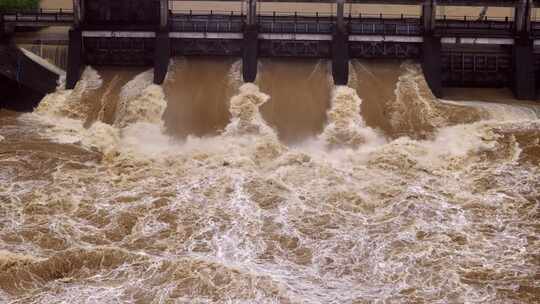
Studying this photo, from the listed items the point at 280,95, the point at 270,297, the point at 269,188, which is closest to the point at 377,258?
the point at 270,297

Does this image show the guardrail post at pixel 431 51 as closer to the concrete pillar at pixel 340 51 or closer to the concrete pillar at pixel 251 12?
the concrete pillar at pixel 340 51

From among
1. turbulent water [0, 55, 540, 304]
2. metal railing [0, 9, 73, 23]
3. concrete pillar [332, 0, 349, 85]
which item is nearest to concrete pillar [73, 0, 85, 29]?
metal railing [0, 9, 73, 23]

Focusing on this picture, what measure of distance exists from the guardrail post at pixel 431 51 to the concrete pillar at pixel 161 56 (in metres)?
7.64

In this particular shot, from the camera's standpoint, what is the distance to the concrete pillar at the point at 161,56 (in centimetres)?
1882

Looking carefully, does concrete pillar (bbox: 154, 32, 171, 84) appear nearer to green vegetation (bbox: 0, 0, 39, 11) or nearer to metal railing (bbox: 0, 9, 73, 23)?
metal railing (bbox: 0, 9, 73, 23)

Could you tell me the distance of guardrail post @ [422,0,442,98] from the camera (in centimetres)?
1859

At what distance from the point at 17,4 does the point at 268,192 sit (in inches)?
483

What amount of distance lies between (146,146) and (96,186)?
2398mm

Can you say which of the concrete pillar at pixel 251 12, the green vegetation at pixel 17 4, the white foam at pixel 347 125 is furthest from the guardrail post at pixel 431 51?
the green vegetation at pixel 17 4

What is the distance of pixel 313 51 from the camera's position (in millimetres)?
19578

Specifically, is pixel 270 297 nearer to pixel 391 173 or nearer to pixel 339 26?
pixel 391 173

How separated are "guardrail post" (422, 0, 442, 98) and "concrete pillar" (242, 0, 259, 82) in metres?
5.00

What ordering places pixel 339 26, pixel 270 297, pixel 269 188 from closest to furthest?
pixel 270 297 → pixel 269 188 → pixel 339 26

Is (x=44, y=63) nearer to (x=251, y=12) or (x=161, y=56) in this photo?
(x=161, y=56)
